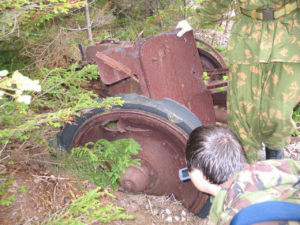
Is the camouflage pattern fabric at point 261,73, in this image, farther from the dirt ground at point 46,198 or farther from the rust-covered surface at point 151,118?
the dirt ground at point 46,198

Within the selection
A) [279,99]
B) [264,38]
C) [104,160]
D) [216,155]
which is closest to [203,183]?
[216,155]

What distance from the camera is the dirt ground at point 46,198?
209 cm

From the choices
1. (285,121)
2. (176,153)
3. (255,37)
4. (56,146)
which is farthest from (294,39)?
(56,146)

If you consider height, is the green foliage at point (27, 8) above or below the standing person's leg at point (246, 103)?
above

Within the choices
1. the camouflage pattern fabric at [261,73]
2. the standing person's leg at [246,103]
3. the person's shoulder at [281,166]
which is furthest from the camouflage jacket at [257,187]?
the standing person's leg at [246,103]

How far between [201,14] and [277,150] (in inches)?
65.4

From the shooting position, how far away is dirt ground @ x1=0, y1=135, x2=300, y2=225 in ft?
6.86

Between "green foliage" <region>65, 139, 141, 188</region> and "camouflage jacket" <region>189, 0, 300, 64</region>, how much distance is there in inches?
53.6

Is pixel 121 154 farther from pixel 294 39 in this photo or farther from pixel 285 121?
pixel 294 39

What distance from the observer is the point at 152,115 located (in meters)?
2.23

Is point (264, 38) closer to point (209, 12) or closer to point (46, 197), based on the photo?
point (209, 12)

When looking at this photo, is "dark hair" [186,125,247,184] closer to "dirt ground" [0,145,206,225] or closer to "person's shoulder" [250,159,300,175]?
"person's shoulder" [250,159,300,175]

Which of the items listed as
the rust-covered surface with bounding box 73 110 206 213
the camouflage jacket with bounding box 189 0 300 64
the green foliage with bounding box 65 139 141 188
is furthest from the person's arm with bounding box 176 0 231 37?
the green foliage with bounding box 65 139 141 188

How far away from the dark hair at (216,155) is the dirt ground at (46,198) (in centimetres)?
103
